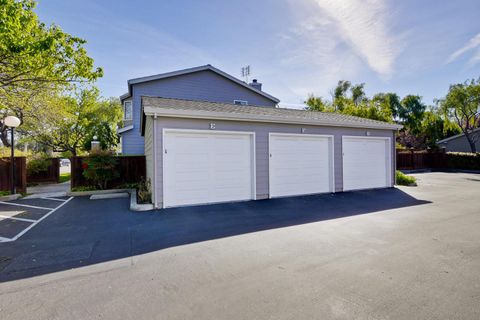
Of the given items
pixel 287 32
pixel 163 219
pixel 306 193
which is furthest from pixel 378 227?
pixel 287 32

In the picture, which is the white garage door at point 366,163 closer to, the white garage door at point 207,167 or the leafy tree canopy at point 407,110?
the white garage door at point 207,167

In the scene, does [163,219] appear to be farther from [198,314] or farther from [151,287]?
[198,314]

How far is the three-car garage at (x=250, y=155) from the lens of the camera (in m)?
6.68

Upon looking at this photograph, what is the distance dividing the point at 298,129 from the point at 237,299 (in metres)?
6.85

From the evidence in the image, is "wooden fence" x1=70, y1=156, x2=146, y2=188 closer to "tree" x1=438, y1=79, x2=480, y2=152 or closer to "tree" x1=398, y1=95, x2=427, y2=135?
"tree" x1=438, y1=79, x2=480, y2=152

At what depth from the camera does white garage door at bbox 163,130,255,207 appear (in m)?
6.73

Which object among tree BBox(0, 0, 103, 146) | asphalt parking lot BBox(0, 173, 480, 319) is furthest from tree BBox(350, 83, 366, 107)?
tree BBox(0, 0, 103, 146)

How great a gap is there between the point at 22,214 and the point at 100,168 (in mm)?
3418

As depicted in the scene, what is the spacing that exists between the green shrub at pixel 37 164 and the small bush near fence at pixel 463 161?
29.5m

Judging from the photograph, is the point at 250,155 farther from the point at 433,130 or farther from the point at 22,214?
the point at 433,130

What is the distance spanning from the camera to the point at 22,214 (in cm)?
636

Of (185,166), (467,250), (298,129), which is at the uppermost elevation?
(298,129)

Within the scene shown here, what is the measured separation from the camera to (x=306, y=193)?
8508mm

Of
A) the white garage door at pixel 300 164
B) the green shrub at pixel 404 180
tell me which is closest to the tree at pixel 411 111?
the green shrub at pixel 404 180
